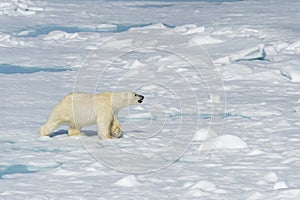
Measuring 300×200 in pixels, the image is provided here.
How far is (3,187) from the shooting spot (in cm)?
394

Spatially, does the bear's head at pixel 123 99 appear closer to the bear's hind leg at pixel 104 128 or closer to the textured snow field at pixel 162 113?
the bear's hind leg at pixel 104 128

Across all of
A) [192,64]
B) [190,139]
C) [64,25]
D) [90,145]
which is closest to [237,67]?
[192,64]

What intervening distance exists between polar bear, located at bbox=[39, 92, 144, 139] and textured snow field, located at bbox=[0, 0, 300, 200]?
0.10 m

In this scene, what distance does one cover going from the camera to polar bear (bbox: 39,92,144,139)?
16.7 feet

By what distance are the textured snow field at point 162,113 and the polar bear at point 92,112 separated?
10 centimetres

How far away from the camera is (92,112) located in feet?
16.8

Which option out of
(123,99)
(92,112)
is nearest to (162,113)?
(123,99)

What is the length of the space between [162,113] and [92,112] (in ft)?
4.61

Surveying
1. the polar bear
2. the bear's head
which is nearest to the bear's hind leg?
the polar bear

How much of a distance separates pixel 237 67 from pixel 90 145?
434cm

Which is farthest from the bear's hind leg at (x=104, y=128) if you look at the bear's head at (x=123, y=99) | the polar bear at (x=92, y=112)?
the bear's head at (x=123, y=99)

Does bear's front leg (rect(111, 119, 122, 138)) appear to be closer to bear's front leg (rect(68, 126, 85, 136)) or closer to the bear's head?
the bear's head

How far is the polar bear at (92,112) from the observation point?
16.7 ft

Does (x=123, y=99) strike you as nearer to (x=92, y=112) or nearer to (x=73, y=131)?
(x=92, y=112)
